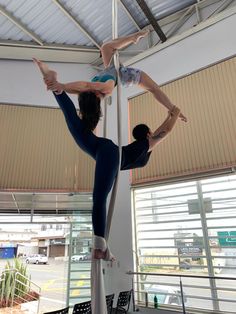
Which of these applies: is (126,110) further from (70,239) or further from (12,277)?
(12,277)

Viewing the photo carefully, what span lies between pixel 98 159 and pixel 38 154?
3927mm

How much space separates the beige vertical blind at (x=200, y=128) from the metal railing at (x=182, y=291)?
1.60 meters

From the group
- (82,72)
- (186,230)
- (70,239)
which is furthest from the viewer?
(82,72)

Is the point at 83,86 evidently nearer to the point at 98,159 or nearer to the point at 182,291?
the point at 98,159

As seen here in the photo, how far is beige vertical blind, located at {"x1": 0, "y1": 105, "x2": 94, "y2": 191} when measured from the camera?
4719 mm

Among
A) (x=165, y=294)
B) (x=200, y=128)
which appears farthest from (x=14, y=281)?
(x=200, y=128)

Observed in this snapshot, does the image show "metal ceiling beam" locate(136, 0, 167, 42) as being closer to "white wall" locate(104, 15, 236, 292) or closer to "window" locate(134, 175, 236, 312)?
"white wall" locate(104, 15, 236, 292)

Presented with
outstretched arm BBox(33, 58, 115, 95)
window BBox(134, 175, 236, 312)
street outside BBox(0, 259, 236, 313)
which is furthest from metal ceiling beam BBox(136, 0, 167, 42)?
street outside BBox(0, 259, 236, 313)

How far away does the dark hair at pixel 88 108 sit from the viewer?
135 centimetres

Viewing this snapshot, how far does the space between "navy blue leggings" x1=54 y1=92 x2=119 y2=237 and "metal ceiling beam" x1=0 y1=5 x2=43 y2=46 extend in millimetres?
4181

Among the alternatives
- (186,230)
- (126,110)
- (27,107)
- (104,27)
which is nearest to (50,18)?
(104,27)

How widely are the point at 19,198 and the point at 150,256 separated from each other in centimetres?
274

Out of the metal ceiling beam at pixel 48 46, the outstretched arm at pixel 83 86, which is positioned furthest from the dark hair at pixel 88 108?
the metal ceiling beam at pixel 48 46

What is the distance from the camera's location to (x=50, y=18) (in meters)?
4.78
